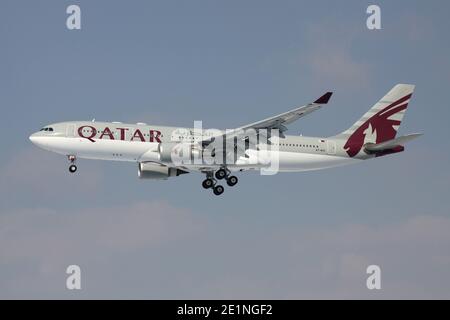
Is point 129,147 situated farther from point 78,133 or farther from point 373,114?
point 373,114

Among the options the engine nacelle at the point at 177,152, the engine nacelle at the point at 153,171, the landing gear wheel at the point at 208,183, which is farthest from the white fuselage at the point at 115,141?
the engine nacelle at the point at 153,171

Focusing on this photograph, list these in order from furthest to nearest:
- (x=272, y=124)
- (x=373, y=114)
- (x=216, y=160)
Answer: (x=373, y=114)
(x=216, y=160)
(x=272, y=124)

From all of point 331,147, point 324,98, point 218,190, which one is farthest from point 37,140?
point 331,147

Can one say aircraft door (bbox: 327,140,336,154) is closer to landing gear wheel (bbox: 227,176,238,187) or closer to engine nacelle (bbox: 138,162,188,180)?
landing gear wheel (bbox: 227,176,238,187)

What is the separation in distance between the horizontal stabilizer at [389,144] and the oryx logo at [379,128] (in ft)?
2.43

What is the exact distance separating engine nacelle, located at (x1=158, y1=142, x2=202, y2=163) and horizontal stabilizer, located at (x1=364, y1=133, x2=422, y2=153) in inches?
481

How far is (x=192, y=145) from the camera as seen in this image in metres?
55.4

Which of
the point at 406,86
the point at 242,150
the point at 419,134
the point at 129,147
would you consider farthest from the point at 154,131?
the point at 406,86

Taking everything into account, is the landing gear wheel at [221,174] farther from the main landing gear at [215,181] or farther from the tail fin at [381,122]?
the tail fin at [381,122]

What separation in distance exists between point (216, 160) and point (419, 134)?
12.9 meters

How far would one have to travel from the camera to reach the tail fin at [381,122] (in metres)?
60.7

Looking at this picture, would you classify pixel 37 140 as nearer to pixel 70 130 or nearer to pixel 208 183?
pixel 70 130

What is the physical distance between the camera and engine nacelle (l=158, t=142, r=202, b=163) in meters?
54.1

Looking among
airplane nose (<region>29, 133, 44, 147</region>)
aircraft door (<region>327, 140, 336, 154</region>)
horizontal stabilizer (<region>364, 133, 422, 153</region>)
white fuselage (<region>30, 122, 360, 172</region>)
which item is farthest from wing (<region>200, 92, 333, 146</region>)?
airplane nose (<region>29, 133, 44, 147</region>)
